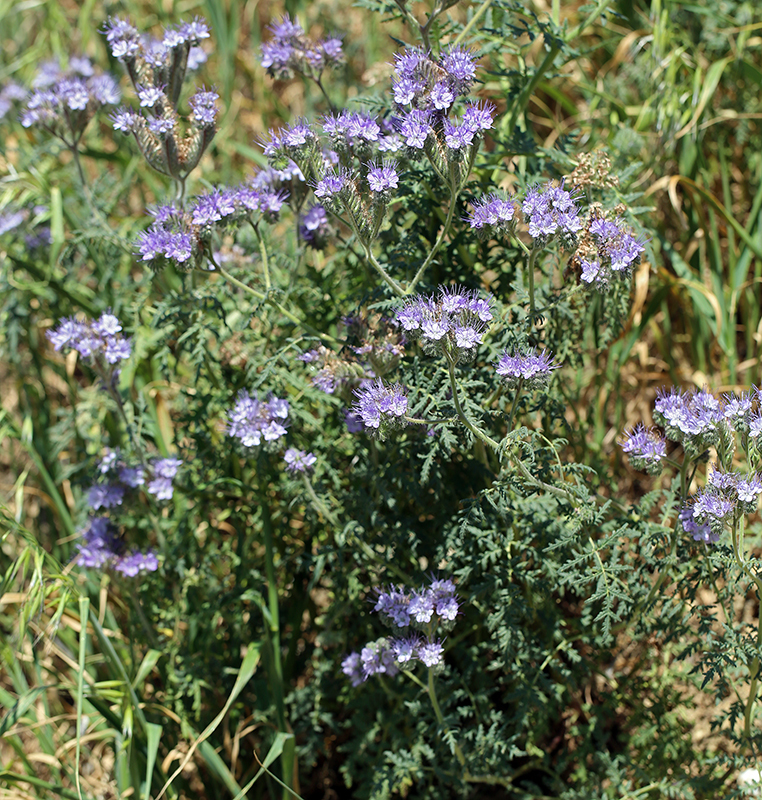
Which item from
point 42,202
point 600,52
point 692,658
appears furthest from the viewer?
point 600,52

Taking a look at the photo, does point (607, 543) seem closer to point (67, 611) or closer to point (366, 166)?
point (366, 166)

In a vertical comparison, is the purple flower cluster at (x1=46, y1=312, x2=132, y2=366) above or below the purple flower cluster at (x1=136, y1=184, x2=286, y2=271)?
below

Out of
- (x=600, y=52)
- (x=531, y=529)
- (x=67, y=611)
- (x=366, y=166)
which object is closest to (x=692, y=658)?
(x=531, y=529)

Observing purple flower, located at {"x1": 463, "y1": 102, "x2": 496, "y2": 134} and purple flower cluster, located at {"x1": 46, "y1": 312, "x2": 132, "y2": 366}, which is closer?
purple flower, located at {"x1": 463, "y1": 102, "x2": 496, "y2": 134}

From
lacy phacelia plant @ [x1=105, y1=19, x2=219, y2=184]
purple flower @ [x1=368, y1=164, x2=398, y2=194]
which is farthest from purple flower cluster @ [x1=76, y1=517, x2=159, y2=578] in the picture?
purple flower @ [x1=368, y1=164, x2=398, y2=194]

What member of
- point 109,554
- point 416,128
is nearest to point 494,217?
point 416,128

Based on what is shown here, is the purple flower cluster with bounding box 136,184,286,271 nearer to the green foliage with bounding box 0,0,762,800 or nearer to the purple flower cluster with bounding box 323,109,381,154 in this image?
the green foliage with bounding box 0,0,762,800
